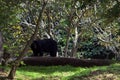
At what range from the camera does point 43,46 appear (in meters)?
16.3

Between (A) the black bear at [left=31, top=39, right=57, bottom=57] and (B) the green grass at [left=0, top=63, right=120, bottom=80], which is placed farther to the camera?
(A) the black bear at [left=31, top=39, right=57, bottom=57]

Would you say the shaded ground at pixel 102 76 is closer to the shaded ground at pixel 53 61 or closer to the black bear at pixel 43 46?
the shaded ground at pixel 53 61

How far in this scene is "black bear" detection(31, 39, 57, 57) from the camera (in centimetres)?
1603

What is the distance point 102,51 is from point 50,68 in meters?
8.94

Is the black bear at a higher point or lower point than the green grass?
higher

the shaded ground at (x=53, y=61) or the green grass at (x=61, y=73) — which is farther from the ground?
the shaded ground at (x=53, y=61)

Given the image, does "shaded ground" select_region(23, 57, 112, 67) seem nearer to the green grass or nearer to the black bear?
the green grass

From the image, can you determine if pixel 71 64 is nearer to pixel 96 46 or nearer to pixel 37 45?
pixel 37 45

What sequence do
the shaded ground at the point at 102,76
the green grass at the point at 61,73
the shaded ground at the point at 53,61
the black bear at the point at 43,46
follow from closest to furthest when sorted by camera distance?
the shaded ground at the point at 102,76 < the green grass at the point at 61,73 < the shaded ground at the point at 53,61 < the black bear at the point at 43,46

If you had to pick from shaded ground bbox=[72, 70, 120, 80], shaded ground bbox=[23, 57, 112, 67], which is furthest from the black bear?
shaded ground bbox=[72, 70, 120, 80]

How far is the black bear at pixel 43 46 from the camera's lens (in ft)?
52.6

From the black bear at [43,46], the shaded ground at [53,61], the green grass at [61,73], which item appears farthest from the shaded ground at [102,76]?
the black bear at [43,46]

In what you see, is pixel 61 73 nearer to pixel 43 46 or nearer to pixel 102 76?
pixel 102 76

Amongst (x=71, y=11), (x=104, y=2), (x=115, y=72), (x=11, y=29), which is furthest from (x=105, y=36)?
(x=104, y=2)
